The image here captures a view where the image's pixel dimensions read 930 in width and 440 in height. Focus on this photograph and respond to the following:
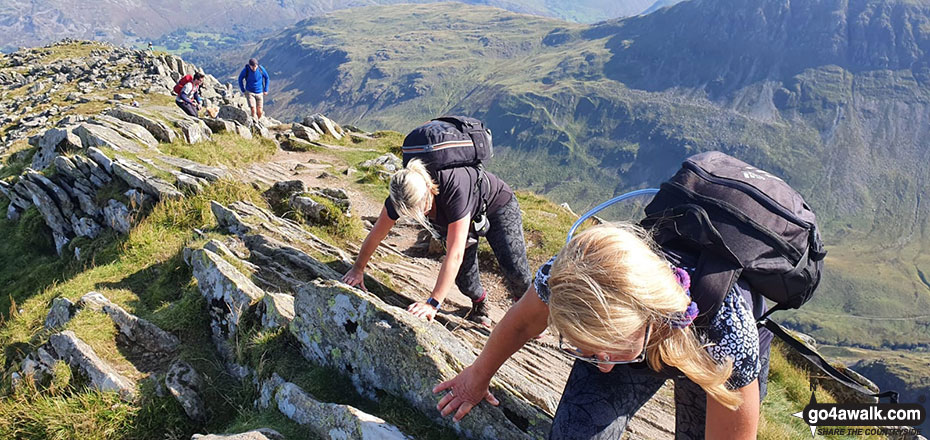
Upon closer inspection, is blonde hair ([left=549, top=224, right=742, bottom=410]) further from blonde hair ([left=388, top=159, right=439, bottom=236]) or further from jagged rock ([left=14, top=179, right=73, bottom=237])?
jagged rock ([left=14, top=179, right=73, bottom=237])

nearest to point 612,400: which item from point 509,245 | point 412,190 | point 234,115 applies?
point 412,190

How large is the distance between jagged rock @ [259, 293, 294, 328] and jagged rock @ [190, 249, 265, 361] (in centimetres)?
39

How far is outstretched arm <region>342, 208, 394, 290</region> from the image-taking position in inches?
322

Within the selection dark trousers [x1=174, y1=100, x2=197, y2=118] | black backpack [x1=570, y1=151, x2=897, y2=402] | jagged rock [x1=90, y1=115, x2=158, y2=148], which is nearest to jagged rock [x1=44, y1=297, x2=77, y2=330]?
black backpack [x1=570, y1=151, x2=897, y2=402]

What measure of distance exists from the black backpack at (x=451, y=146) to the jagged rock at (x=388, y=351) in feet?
7.86

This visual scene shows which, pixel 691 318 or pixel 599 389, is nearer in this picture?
pixel 691 318

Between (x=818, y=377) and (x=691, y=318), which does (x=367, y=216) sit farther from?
(x=691, y=318)

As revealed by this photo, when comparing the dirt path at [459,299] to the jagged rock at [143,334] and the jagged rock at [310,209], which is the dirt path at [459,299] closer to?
the jagged rock at [310,209]

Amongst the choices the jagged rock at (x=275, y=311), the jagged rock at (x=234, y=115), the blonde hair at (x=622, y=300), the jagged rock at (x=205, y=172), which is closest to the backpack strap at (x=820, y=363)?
the blonde hair at (x=622, y=300)

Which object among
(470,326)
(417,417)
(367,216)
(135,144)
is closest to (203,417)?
(417,417)

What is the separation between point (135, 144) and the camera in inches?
790

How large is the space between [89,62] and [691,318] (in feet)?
337

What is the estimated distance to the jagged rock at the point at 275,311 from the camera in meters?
8.07

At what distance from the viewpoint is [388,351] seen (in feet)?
21.8
